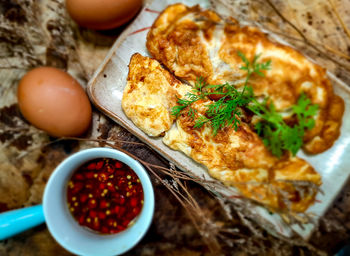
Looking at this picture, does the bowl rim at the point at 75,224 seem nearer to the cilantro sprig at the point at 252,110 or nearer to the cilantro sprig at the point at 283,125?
the cilantro sprig at the point at 252,110

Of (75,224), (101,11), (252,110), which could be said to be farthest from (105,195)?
(101,11)

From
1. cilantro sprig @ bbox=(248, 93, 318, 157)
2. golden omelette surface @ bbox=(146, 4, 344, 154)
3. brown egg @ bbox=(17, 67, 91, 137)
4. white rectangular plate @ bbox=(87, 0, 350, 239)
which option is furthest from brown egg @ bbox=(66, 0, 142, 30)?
cilantro sprig @ bbox=(248, 93, 318, 157)

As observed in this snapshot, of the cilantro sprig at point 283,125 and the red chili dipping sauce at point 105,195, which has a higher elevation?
the cilantro sprig at point 283,125

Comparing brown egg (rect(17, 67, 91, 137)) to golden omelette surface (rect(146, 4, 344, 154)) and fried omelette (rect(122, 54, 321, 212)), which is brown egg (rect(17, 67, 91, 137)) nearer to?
fried omelette (rect(122, 54, 321, 212))

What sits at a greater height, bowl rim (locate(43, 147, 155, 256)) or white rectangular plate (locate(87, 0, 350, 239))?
white rectangular plate (locate(87, 0, 350, 239))

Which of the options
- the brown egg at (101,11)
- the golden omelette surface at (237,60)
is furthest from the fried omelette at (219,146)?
the brown egg at (101,11)

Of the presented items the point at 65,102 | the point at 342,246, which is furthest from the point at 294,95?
the point at 65,102
